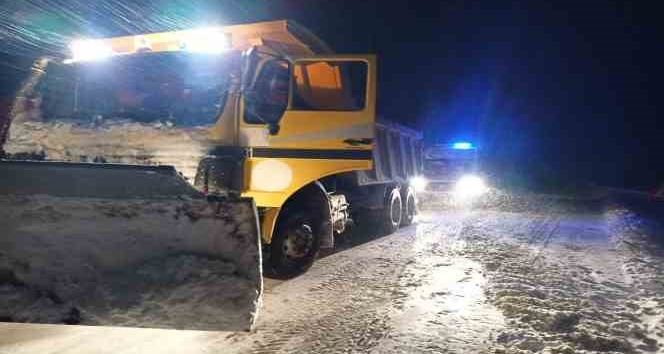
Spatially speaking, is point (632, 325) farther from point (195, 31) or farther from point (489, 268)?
point (195, 31)

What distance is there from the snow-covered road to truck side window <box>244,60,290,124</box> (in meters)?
1.82

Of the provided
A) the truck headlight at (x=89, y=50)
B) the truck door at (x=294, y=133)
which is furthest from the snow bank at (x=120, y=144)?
the truck headlight at (x=89, y=50)

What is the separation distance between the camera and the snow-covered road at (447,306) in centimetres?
364

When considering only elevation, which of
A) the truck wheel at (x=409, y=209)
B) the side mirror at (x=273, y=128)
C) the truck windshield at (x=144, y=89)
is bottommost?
Result: the truck wheel at (x=409, y=209)

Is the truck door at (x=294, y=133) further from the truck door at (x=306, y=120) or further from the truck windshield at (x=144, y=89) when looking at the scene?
the truck windshield at (x=144, y=89)

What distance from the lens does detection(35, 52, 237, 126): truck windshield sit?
476cm

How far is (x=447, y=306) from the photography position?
4.60 metres

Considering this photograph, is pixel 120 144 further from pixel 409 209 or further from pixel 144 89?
pixel 409 209

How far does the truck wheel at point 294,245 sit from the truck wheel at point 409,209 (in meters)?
4.52

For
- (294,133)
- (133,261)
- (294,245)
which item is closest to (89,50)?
(294,133)

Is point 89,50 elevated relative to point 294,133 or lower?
elevated

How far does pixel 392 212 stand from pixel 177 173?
594 centimetres

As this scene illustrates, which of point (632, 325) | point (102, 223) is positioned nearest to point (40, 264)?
point (102, 223)

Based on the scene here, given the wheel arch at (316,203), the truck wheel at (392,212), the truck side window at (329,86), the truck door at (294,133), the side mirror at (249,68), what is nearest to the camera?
the side mirror at (249,68)
